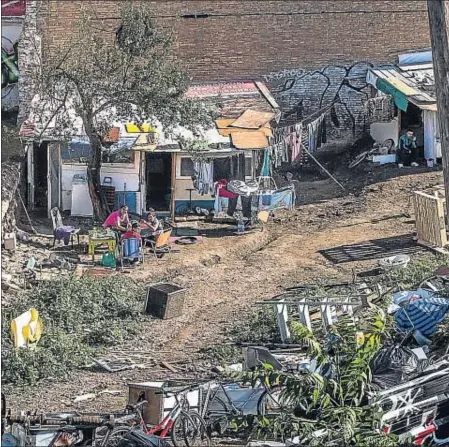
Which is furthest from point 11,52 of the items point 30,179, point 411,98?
point 411,98

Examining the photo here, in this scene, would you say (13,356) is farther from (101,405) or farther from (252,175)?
(252,175)

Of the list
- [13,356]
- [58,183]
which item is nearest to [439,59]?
[13,356]

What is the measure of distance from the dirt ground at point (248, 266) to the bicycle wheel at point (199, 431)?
2.05 metres

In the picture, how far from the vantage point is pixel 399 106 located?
2912cm

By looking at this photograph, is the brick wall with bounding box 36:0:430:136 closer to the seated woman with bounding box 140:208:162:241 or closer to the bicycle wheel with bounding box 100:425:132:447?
the seated woman with bounding box 140:208:162:241

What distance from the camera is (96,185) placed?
25.9m

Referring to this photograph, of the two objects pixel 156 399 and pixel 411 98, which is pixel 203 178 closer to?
pixel 411 98

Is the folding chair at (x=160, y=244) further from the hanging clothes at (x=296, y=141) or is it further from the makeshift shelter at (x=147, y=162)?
the hanging clothes at (x=296, y=141)

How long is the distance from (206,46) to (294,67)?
8.16ft

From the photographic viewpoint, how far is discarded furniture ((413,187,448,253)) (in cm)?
2270

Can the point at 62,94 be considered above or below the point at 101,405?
→ above

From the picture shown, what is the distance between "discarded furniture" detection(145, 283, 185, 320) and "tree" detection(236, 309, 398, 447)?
19.3 feet

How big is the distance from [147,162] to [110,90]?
255cm

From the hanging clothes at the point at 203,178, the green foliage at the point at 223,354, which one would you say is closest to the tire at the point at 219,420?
the green foliage at the point at 223,354
